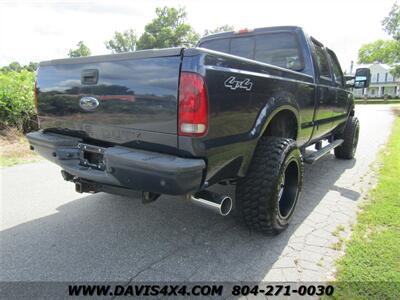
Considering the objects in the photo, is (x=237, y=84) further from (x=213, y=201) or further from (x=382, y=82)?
(x=382, y=82)

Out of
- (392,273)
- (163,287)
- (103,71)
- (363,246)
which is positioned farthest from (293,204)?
(103,71)

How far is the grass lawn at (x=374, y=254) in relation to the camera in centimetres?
234

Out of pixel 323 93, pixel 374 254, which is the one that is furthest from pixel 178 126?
pixel 323 93

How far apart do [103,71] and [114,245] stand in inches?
61.6

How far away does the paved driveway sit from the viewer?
8.30 ft

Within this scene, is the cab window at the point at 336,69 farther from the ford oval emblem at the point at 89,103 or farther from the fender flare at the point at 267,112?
the ford oval emblem at the point at 89,103

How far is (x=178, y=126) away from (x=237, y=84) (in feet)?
1.90

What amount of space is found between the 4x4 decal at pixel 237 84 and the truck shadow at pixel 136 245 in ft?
4.78

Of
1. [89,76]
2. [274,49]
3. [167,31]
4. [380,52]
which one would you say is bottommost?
[89,76]

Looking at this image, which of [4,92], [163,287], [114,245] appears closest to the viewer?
[163,287]

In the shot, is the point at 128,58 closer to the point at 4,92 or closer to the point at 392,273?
the point at 392,273

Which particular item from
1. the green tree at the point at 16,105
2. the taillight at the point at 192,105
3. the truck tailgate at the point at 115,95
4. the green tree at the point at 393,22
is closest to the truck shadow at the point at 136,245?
the truck tailgate at the point at 115,95

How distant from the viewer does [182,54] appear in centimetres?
214

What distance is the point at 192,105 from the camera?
83.6 inches
